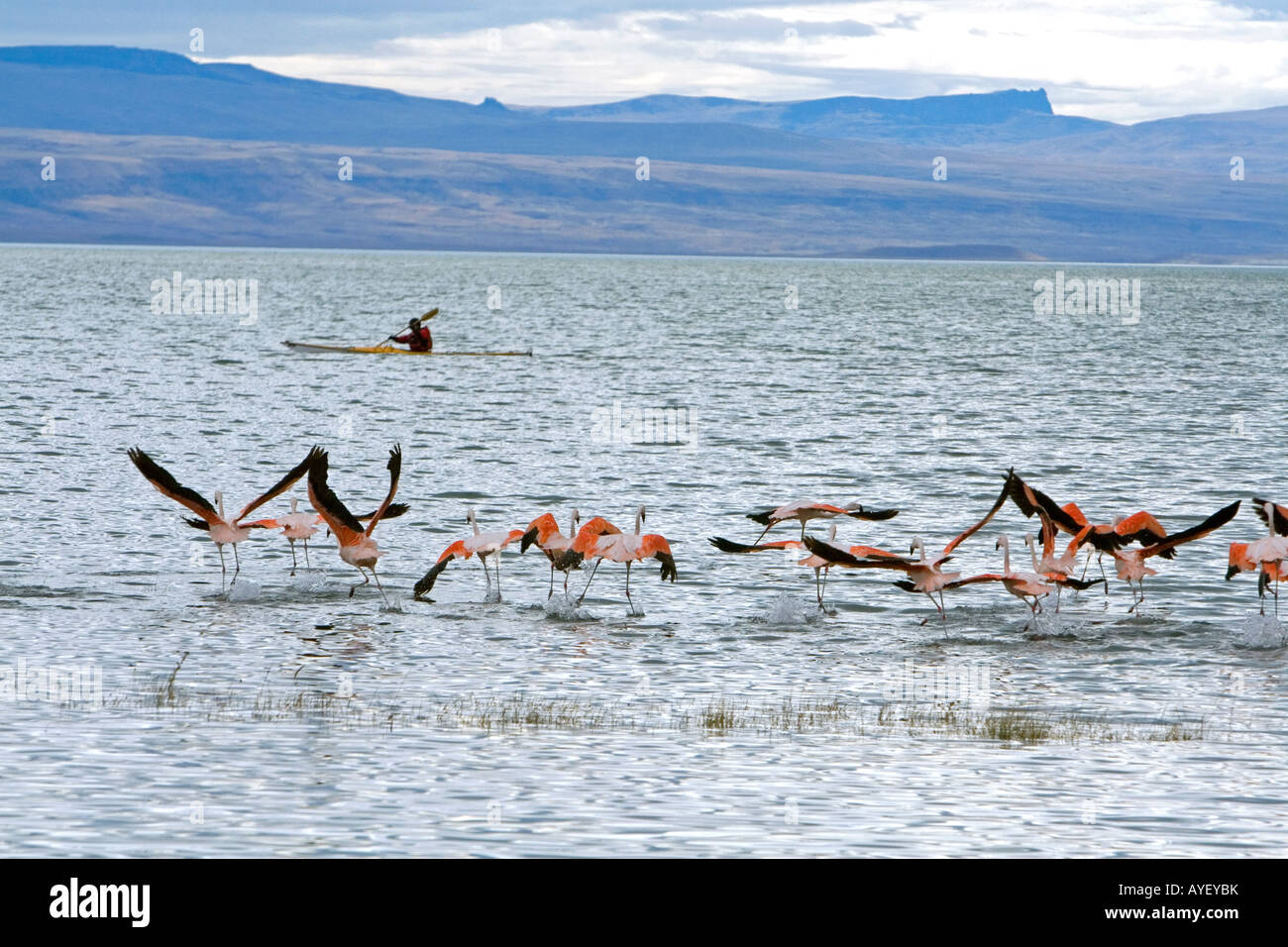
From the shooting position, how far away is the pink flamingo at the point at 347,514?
63.7ft

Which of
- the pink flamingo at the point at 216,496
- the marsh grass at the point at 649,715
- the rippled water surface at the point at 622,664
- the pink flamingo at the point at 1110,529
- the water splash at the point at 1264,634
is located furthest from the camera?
the pink flamingo at the point at 1110,529

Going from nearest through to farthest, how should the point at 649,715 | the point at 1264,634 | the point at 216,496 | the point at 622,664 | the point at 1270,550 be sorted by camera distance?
the point at 649,715 < the point at 622,664 < the point at 1270,550 < the point at 1264,634 < the point at 216,496

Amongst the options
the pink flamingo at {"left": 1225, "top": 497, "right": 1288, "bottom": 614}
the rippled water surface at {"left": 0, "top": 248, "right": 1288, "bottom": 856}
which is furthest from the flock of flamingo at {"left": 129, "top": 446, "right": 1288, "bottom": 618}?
the rippled water surface at {"left": 0, "top": 248, "right": 1288, "bottom": 856}

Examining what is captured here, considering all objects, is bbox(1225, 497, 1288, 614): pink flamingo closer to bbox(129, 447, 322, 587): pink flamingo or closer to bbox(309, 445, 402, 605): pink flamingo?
bbox(309, 445, 402, 605): pink flamingo

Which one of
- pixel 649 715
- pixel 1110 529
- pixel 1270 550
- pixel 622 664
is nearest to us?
pixel 649 715

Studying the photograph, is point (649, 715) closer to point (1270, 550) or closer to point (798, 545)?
point (798, 545)

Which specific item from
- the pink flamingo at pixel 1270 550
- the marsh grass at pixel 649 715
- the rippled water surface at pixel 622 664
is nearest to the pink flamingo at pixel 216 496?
the rippled water surface at pixel 622 664

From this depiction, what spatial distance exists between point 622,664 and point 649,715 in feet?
9.49

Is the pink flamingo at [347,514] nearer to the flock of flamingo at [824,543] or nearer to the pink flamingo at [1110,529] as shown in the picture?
the flock of flamingo at [824,543]

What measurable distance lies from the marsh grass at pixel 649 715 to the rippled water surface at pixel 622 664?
0.21 ft

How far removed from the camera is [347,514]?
20.8 metres

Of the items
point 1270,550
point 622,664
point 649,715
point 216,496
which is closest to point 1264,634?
point 1270,550

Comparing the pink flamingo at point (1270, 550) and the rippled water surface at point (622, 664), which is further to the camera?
the pink flamingo at point (1270, 550)

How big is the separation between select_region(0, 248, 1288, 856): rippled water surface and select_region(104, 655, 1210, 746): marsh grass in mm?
63
